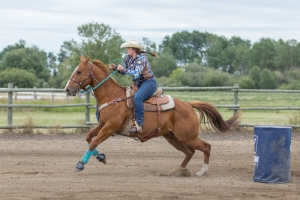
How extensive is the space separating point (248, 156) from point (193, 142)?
283cm

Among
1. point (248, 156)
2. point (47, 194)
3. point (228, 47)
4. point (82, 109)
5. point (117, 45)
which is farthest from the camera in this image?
point (228, 47)

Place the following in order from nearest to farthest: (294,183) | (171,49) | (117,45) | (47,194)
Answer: (47,194), (294,183), (117,45), (171,49)

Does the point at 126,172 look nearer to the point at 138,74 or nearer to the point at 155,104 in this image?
the point at 155,104

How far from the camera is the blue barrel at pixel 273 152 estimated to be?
863 centimetres

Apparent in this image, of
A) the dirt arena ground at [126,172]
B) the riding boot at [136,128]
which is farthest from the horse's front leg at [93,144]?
the riding boot at [136,128]

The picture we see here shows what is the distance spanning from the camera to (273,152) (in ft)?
28.4

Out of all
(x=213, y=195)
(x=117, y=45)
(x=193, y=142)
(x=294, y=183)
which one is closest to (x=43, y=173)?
(x=193, y=142)

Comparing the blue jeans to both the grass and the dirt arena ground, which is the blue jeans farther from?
the grass

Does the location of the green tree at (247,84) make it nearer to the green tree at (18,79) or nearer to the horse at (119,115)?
the green tree at (18,79)

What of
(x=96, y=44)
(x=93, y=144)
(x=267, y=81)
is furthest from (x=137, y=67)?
(x=267, y=81)

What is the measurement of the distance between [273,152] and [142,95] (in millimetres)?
2417

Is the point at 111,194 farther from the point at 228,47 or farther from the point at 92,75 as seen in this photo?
the point at 228,47

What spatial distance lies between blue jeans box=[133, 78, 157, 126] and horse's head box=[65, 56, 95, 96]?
2.95ft

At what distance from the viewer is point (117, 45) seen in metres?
35.6
